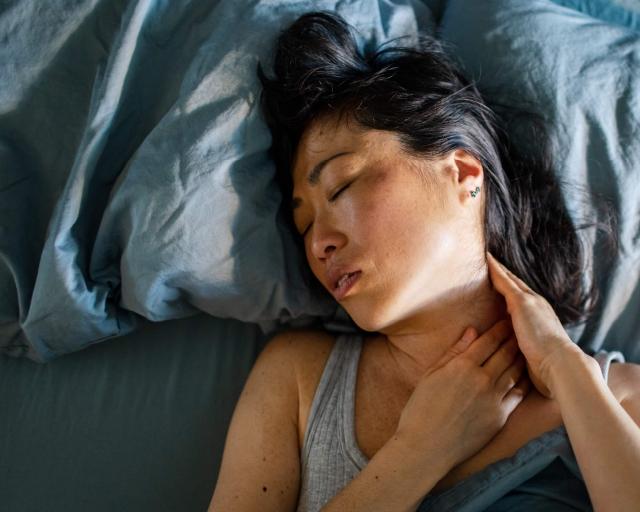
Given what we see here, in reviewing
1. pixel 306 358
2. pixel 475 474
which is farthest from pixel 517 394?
pixel 306 358

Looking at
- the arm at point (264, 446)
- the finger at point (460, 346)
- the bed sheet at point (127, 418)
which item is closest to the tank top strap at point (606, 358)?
the finger at point (460, 346)

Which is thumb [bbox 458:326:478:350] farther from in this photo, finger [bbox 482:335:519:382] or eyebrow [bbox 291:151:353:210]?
eyebrow [bbox 291:151:353:210]

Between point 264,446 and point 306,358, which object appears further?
point 306,358

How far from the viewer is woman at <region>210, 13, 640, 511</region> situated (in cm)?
115

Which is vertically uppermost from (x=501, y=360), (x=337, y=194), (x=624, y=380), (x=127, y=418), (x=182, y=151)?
(x=182, y=151)

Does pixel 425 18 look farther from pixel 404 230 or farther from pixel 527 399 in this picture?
pixel 527 399

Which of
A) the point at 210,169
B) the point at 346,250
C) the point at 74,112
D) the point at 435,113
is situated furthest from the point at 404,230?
the point at 74,112

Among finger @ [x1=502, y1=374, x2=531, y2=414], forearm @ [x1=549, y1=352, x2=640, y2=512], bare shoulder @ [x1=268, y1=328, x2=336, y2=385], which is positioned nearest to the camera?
forearm @ [x1=549, y1=352, x2=640, y2=512]

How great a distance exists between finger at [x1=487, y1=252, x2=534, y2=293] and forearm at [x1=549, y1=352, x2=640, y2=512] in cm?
17

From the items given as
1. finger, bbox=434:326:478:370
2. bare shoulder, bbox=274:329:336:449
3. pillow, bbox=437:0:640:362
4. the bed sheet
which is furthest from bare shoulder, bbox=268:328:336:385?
pillow, bbox=437:0:640:362

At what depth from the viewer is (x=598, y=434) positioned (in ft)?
3.41

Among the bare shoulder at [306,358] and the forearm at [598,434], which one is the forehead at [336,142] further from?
the forearm at [598,434]

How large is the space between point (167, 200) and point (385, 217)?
1.21ft

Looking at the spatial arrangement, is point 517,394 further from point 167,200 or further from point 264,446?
point 167,200
